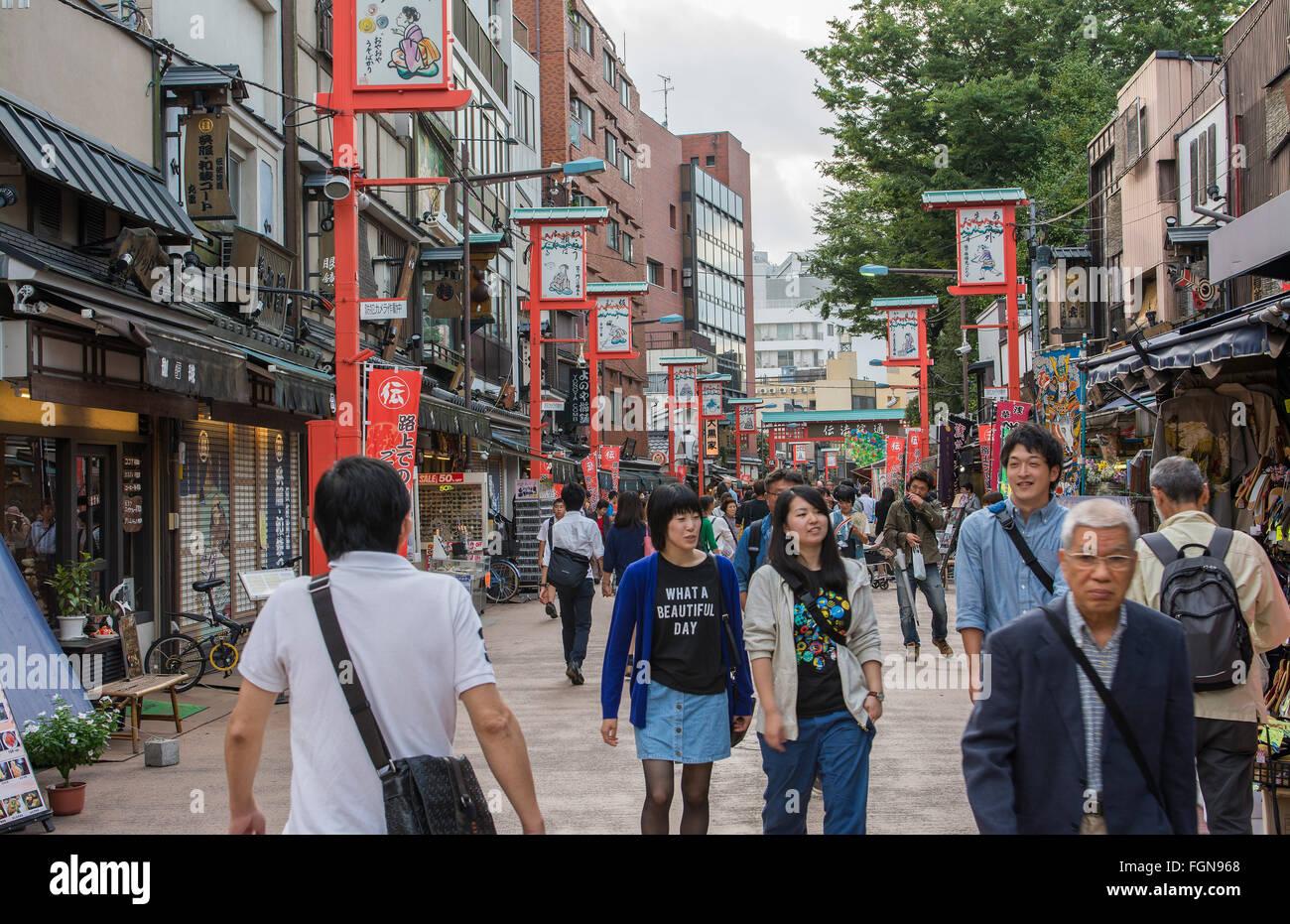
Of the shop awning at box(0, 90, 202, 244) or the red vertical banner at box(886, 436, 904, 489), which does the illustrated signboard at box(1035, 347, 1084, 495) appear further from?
the red vertical banner at box(886, 436, 904, 489)

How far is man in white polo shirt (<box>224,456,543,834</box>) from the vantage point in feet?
10.0

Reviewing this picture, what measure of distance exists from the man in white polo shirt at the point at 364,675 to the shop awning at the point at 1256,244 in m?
6.15

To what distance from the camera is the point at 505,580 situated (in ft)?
70.8

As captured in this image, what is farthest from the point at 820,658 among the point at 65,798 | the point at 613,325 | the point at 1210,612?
the point at 613,325

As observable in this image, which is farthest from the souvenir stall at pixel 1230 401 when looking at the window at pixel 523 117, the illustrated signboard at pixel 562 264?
the window at pixel 523 117

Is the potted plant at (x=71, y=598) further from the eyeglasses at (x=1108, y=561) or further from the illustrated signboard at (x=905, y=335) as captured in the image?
the illustrated signboard at (x=905, y=335)

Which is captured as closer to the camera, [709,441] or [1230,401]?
[1230,401]

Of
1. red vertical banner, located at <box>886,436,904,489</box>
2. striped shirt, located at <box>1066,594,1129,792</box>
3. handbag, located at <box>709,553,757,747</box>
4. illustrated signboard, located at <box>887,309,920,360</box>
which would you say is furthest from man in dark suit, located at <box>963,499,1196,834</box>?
red vertical banner, located at <box>886,436,904,489</box>

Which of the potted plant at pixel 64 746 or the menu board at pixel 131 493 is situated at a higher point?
the menu board at pixel 131 493

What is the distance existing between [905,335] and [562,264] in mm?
10624

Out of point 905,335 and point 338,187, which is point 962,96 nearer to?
point 905,335

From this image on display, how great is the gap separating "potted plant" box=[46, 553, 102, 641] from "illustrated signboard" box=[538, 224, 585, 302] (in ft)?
48.2

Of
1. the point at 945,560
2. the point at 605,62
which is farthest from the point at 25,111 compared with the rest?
the point at 605,62

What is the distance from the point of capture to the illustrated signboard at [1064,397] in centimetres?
1274
